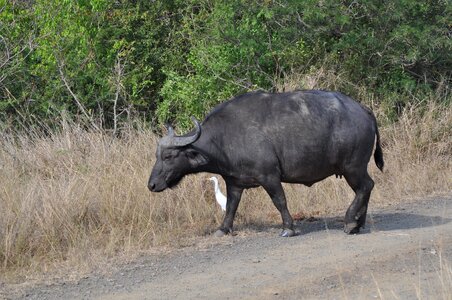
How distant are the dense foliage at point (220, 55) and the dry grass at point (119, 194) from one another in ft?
4.56

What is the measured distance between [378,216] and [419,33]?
5196 mm

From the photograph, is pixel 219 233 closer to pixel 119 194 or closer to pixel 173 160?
pixel 173 160

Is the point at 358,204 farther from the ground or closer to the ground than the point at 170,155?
closer to the ground

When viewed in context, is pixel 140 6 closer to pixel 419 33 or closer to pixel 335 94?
pixel 419 33

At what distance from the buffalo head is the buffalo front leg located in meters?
0.59

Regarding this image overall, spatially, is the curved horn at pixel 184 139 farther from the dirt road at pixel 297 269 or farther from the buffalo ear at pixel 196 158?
the dirt road at pixel 297 269

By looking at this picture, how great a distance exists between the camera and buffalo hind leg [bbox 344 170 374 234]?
37.4 feet

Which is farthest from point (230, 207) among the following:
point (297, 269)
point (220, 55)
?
point (220, 55)

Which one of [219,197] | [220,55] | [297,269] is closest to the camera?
[297,269]

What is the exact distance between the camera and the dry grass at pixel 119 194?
34.4ft

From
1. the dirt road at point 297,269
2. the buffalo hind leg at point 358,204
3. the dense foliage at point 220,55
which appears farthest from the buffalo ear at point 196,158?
the dense foliage at point 220,55

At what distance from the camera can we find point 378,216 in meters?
12.6

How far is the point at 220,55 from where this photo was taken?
17484mm

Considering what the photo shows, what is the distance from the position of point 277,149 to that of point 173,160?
4.16 ft
